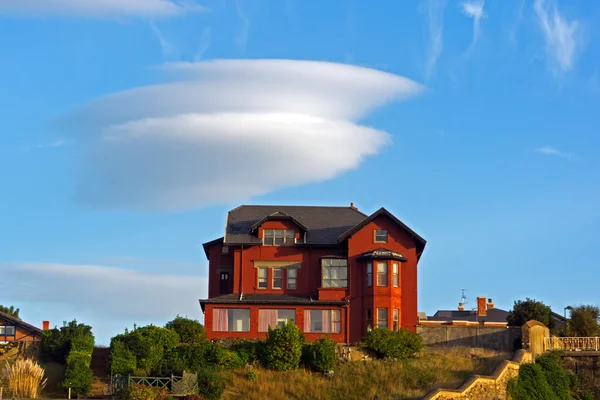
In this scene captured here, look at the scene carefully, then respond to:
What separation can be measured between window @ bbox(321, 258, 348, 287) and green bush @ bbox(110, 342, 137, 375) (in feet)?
46.8

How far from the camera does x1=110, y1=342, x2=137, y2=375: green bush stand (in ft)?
194

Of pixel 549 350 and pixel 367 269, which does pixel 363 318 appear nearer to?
pixel 367 269

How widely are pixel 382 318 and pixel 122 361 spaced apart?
1662cm

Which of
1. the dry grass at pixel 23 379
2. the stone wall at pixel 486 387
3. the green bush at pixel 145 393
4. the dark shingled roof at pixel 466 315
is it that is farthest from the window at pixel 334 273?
the dark shingled roof at pixel 466 315

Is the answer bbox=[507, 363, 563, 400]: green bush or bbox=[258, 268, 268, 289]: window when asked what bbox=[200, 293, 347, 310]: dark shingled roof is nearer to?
bbox=[258, 268, 268, 289]: window

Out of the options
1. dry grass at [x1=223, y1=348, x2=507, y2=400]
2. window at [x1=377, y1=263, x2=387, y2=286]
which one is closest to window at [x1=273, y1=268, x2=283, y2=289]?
window at [x1=377, y1=263, x2=387, y2=286]

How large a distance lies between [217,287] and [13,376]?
17.5 meters

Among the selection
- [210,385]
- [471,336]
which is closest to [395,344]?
[471,336]

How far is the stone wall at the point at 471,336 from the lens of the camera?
211 ft

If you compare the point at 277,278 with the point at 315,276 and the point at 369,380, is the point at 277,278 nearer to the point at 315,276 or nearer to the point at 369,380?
the point at 315,276

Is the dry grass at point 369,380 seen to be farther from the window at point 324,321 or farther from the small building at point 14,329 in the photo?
the small building at point 14,329

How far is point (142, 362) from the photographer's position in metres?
59.8

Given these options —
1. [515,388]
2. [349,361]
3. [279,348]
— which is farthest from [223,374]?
[515,388]

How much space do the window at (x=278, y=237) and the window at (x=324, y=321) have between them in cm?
540
